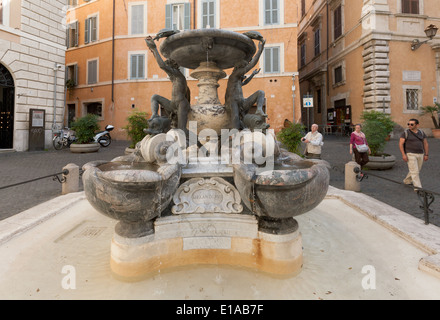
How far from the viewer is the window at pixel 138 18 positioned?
18.9 m

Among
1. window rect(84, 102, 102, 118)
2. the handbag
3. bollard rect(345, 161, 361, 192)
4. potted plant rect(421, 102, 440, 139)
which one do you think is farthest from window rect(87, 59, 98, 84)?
potted plant rect(421, 102, 440, 139)

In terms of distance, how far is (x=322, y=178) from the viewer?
Result: 2166mm

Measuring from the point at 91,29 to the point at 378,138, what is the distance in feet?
73.0

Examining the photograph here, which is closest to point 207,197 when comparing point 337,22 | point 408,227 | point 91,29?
point 408,227

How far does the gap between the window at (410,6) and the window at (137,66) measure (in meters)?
17.1

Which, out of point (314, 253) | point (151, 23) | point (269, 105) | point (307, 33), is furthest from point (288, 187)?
point (307, 33)

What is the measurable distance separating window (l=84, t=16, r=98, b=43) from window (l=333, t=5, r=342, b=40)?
18626mm

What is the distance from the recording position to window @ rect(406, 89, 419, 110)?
15336 mm

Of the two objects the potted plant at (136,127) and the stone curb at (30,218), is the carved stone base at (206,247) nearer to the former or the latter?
the stone curb at (30,218)

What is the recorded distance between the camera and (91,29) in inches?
814

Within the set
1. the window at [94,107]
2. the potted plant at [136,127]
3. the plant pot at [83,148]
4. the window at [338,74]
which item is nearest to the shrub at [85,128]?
the plant pot at [83,148]

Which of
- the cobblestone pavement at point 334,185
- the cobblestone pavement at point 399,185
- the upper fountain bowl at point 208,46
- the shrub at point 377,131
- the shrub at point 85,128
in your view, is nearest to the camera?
the upper fountain bowl at point 208,46

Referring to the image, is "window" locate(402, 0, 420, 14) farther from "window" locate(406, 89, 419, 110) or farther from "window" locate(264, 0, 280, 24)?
"window" locate(264, 0, 280, 24)
